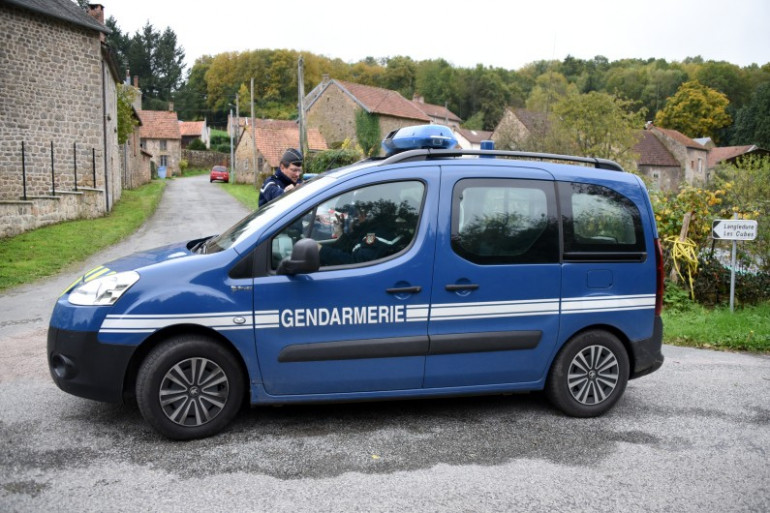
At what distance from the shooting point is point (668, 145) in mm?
69312

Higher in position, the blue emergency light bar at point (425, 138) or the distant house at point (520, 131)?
the distant house at point (520, 131)

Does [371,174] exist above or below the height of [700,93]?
below

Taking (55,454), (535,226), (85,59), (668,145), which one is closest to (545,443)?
(535,226)

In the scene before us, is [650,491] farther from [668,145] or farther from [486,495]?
[668,145]

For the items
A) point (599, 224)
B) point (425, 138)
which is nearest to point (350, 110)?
point (425, 138)

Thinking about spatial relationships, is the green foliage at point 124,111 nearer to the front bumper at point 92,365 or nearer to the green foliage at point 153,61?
the front bumper at point 92,365

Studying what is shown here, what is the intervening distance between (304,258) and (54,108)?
22.0 metres

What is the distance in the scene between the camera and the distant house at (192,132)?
8956 cm

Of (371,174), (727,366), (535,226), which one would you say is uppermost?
(371,174)

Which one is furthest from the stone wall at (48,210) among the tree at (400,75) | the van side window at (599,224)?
the tree at (400,75)

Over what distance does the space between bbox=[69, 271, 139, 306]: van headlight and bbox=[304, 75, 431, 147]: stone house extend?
5221 centimetres

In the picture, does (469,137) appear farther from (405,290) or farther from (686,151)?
(405,290)

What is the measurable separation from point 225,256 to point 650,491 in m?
3.06

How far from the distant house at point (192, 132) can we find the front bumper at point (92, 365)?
8916 cm
